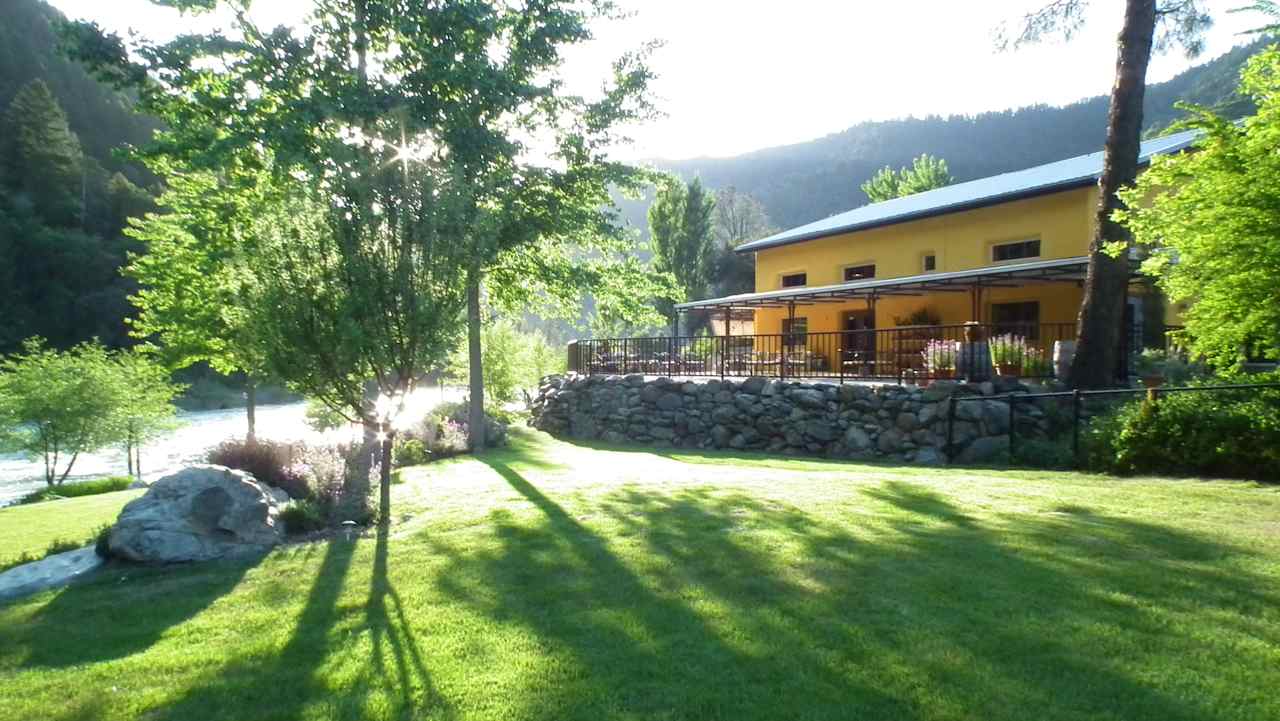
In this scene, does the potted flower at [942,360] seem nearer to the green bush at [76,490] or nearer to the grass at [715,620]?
the grass at [715,620]

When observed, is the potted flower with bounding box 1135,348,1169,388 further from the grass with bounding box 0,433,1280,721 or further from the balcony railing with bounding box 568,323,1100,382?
the grass with bounding box 0,433,1280,721

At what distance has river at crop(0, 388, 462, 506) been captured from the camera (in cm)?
2289

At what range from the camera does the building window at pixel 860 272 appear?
2408 cm

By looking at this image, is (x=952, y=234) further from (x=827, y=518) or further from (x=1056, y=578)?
(x=1056, y=578)

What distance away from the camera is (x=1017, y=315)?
2008cm

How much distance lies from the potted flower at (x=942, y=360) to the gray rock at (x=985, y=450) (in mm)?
1541

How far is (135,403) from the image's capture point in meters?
25.4

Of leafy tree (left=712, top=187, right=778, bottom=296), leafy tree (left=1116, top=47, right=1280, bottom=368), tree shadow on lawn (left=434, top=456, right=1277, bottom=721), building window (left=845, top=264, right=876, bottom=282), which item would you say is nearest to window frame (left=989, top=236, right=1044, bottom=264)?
building window (left=845, top=264, right=876, bottom=282)

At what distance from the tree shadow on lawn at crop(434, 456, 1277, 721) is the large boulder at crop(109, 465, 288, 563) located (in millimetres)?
2210

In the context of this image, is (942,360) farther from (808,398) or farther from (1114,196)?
(1114,196)

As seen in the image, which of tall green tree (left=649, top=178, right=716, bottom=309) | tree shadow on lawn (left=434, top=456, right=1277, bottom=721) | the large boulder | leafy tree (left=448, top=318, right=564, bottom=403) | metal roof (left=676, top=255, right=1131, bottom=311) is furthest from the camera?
tall green tree (left=649, top=178, right=716, bottom=309)

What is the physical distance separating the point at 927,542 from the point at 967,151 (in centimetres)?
8890

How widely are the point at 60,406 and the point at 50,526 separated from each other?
16492 millimetres

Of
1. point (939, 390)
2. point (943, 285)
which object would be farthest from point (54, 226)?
point (939, 390)
